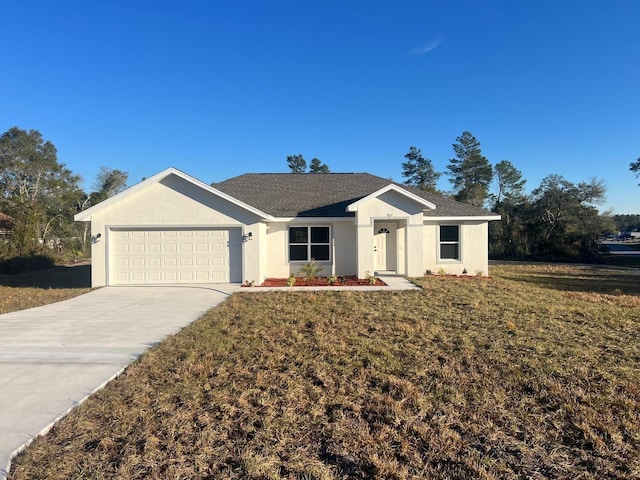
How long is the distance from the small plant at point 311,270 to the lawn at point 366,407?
22.5ft

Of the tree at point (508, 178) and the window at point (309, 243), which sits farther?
the tree at point (508, 178)

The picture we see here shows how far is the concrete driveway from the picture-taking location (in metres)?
3.92

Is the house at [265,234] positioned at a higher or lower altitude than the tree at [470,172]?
lower

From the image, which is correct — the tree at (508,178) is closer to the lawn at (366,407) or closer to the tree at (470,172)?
the tree at (470,172)

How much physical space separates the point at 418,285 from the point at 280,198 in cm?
764

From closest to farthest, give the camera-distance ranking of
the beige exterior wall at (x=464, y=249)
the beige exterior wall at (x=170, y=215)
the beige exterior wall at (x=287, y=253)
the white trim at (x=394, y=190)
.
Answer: the beige exterior wall at (x=170, y=215) → the white trim at (x=394, y=190) → the beige exterior wall at (x=287, y=253) → the beige exterior wall at (x=464, y=249)

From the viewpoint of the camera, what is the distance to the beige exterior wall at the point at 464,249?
15516 millimetres

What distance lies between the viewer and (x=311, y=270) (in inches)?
566

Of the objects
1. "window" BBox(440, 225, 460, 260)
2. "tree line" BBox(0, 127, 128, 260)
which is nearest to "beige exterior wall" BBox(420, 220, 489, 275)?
"window" BBox(440, 225, 460, 260)

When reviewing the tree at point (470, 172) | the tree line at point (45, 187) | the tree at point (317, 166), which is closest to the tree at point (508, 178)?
the tree at point (470, 172)

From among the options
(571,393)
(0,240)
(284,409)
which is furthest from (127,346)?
(0,240)

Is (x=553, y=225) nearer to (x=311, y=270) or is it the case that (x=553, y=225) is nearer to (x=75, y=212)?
(x=311, y=270)

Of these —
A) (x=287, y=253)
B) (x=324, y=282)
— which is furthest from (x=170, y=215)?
(x=324, y=282)

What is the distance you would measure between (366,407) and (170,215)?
1126 centimetres
